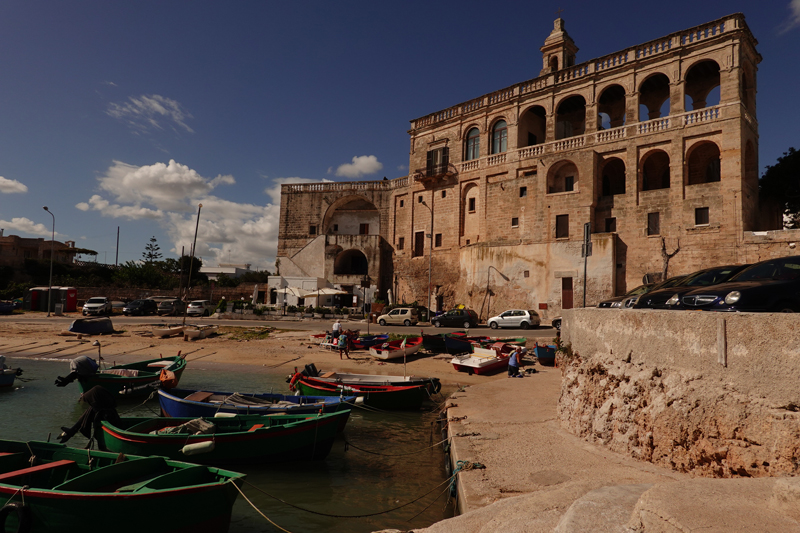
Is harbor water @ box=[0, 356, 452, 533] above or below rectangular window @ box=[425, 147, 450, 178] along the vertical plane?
below

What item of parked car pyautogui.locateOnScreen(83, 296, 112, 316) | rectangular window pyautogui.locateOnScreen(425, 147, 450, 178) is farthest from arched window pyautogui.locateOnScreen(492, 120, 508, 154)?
parked car pyautogui.locateOnScreen(83, 296, 112, 316)

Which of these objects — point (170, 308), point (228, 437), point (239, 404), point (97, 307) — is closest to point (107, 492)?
point (228, 437)

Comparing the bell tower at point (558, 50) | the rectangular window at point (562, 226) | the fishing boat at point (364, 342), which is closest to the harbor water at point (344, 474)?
the fishing boat at point (364, 342)

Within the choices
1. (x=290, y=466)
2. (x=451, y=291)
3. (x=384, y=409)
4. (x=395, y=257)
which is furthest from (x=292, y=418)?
(x=395, y=257)

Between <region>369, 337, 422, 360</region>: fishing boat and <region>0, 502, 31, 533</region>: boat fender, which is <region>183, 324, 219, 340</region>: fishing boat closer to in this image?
<region>369, 337, 422, 360</region>: fishing boat

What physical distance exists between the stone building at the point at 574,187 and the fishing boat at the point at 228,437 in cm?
2258

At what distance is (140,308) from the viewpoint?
3788 centimetres

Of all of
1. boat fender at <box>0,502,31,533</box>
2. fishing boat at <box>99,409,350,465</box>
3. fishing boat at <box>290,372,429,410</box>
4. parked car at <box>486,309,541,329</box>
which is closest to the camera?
boat fender at <box>0,502,31,533</box>

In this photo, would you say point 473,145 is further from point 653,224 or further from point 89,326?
point 89,326

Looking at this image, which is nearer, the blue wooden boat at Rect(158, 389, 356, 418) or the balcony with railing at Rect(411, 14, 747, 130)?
the blue wooden boat at Rect(158, 389, 356, 418)

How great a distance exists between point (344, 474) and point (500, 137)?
101 feet

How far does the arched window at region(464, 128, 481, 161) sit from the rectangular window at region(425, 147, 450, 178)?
5.60 ft

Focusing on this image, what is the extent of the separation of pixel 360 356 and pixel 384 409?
26.5ft

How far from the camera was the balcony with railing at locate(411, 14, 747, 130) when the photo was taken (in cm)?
2561
